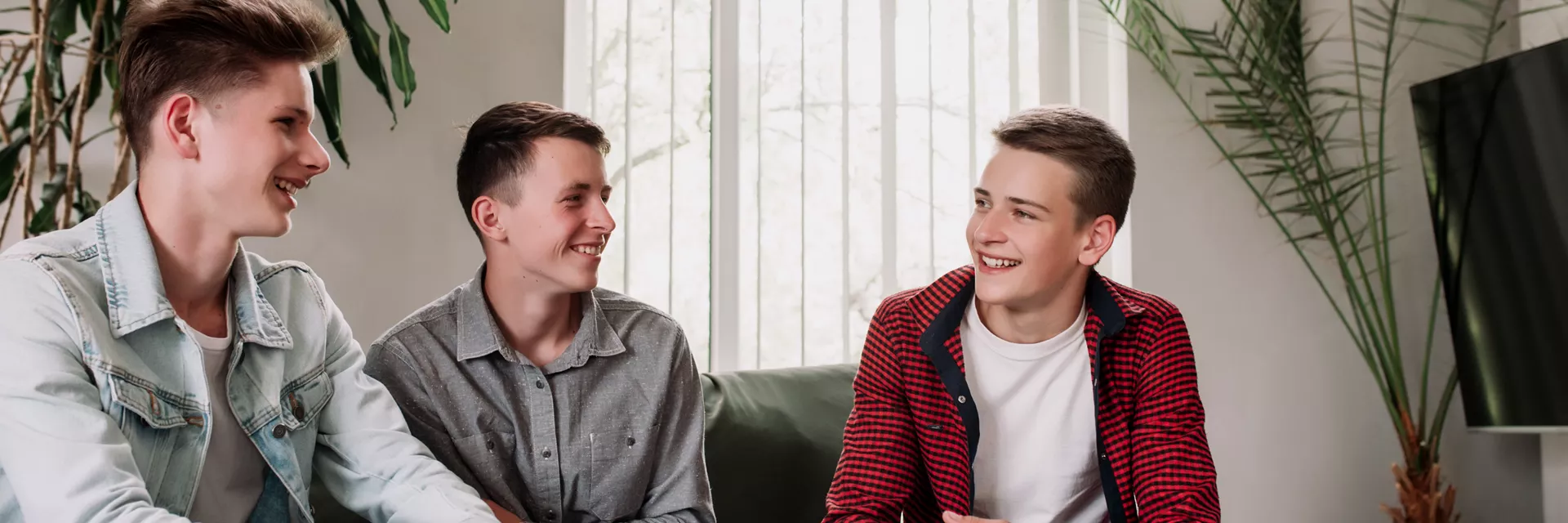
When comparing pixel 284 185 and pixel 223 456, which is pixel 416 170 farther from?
pixel 223 456

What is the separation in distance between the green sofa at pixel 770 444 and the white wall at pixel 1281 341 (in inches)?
52.2

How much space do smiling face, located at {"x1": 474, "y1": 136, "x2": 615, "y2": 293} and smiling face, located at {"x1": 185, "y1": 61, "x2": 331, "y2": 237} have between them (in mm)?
381

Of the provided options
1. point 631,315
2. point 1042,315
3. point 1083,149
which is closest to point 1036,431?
point 1042,315

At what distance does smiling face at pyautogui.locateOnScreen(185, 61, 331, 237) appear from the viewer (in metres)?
1.36

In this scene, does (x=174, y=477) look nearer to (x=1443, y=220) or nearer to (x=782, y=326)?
(x=782, y=326)

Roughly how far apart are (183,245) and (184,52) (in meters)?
0.23

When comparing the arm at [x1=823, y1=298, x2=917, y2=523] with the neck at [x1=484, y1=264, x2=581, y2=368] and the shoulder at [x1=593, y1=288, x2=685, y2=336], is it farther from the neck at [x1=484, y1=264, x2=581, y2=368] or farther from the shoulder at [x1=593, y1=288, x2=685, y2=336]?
the neck at [x1=484, y1=264, x2=581, y2=368]

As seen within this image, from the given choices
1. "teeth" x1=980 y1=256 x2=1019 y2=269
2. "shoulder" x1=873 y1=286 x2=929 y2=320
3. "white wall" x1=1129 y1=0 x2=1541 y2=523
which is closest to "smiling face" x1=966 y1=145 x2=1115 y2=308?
"teeth" x1=980 y1=256 x2=1019 y2=269

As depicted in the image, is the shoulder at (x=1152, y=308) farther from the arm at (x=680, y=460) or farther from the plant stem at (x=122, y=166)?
the plant stem at (x=122, y=166)

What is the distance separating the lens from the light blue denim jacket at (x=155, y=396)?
44.6 inches

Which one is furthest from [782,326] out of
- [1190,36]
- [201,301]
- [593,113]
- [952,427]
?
[201,301]

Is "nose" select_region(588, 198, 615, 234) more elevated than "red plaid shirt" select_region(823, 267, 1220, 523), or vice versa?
"nose" select_region(588, 198, 615, 234)

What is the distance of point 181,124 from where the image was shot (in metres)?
1.35

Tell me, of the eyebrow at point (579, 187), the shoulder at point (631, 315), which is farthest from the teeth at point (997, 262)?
the eyebrow at point (579, 187)
